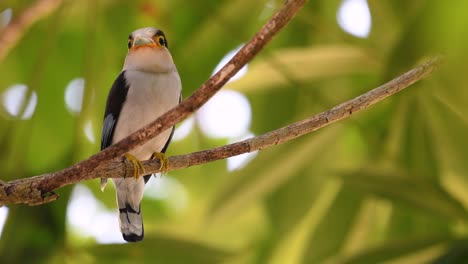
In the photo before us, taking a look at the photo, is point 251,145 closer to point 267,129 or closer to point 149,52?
point 149,52

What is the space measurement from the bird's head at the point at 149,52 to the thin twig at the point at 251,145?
405 mm

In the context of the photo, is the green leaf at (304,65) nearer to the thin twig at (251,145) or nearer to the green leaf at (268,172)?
the green leaf at (268,172)

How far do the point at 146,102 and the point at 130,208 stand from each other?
0.25 metres

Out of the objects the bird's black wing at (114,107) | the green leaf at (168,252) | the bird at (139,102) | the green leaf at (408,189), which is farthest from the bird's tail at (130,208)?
the green leaf at (168,252)

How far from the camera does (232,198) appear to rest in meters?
3.07

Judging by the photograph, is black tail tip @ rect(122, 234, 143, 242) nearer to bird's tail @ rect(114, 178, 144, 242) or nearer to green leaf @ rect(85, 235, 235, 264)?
bird's tail @ rect(114, 178, 144, 242)

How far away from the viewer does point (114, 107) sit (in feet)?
6.61

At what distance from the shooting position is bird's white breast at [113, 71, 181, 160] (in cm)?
188

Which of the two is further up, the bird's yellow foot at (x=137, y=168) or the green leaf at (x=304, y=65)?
the green leaf at (x=304, y=65)

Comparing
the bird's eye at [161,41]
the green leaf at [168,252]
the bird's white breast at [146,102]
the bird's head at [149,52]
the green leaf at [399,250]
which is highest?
the green leaf at [399,250]

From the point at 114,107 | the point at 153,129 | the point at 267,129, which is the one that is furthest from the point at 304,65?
the point at 153,129

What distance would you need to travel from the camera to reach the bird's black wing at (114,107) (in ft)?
6.47

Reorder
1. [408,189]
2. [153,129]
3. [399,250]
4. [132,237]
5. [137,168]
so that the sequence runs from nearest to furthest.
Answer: [153,129]
[137,168]
[132,237]
[408,189]
[399,250]

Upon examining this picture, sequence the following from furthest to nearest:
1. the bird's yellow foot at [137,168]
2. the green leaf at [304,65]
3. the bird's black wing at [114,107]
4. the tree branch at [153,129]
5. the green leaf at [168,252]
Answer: the green leaf at [304,65]
the green leaf at [168,252]
the bird's black wing at [114,107]
the bird's yellow foot at [137,168]
the tree branch at [153,129]
